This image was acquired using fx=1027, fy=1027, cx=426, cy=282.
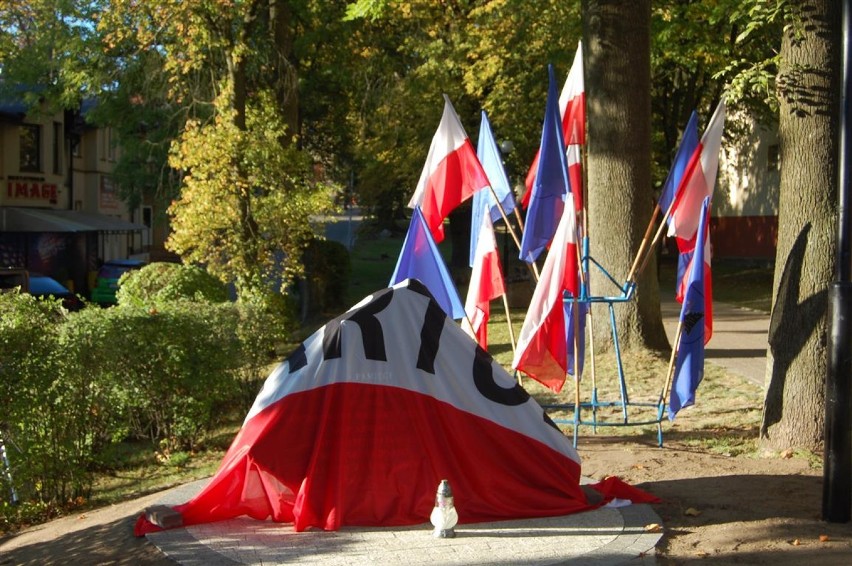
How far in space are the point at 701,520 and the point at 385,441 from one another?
86.8 inches

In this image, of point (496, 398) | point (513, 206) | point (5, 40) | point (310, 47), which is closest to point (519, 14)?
point (310, 47)

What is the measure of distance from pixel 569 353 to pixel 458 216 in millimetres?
22087

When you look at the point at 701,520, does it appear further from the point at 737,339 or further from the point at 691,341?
the point at 737,339

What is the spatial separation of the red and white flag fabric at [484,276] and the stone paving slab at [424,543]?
2.95 m

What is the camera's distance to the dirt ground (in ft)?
20.6

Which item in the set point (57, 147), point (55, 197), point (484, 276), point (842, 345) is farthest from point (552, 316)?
point (57, 147)

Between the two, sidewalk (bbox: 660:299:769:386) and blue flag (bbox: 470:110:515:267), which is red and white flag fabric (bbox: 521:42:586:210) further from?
sidewalk (bbox: 660:299:769:386)

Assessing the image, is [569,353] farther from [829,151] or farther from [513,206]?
[829,151]

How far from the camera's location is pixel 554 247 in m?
8.65

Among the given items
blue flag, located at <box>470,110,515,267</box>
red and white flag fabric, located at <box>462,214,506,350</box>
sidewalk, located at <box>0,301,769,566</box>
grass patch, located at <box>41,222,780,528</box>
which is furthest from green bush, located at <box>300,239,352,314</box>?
sidewalk, located at <box>0,301,769,566</box>

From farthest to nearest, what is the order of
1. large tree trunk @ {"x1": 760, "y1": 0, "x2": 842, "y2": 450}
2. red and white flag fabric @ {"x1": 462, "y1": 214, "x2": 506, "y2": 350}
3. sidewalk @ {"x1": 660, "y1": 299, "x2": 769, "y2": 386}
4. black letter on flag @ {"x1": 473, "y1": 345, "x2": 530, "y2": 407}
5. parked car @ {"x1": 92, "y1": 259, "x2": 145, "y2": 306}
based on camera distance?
parked car @ {"x1": 92, "y1": 259, "x2": 145, "y2": 306} < sidewalk @ {"x1": 660, "y1": 299, "x2": 769, "y2": 386} < red and white flag fabric @ {"x1": 462, "y1": 214, "x2": 506, "y2": 350} < large tree trunk @ {"x1": 760, "y1": 0, "x2": 842, "y2": 450} < black letter on flag @ {"x1": 473, "y1": 345, "x2": 530, "y2": 407}

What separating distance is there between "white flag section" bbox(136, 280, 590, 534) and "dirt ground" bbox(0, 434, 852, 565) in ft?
1.86

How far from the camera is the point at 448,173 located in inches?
394

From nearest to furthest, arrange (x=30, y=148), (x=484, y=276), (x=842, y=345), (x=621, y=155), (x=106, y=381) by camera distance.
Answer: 1. (x=842, y=345)
2. (x=484, y=276)
3. (x=106, y=381)
4. (x=621, y=155)
5. (x=30, y=148)
